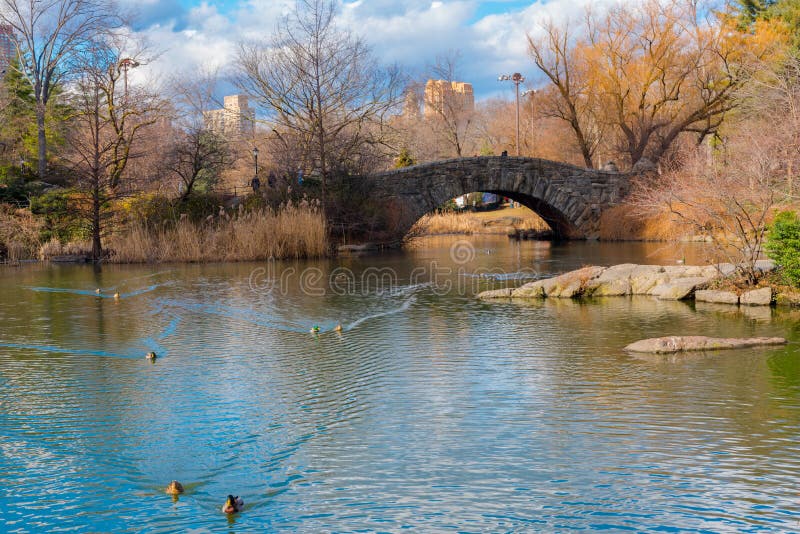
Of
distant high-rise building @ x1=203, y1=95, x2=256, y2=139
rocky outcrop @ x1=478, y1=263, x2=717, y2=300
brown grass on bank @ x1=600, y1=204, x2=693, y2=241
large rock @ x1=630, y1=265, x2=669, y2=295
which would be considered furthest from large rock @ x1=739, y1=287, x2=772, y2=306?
distant high-rise building @ x1=203, y1=95, x2=256, y2=139

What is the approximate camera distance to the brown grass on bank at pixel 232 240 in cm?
2216

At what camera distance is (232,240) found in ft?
73.4

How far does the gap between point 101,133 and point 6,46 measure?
15.9 m

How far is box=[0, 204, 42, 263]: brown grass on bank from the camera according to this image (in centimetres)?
2358

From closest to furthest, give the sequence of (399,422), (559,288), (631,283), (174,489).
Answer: (174,489) → (399,422) → (559,288) → (631,283)

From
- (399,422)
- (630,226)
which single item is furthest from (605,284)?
(630,226)

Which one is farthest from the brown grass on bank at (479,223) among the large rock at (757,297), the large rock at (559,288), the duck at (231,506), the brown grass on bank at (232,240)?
the duck at (231,506)

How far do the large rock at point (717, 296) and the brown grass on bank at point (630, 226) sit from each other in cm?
1668

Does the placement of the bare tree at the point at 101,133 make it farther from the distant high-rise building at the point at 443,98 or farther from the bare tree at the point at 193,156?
the distant high-rise building at the point at 443,98

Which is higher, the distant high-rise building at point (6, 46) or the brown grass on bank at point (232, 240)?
the distant high-rise building at point (6, 46)

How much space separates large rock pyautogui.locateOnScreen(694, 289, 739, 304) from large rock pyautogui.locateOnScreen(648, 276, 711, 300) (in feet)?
0.46

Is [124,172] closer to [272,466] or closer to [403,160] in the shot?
[403,160]

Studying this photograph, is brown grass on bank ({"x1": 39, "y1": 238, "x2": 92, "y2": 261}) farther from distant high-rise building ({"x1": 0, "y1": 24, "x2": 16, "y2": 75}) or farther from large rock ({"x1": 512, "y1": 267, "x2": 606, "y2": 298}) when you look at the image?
large rock ({"x1": 512, "y1": 267, "x2": 606, "y2": 298})

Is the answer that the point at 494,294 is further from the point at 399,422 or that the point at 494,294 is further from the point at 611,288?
the point at 399,422
